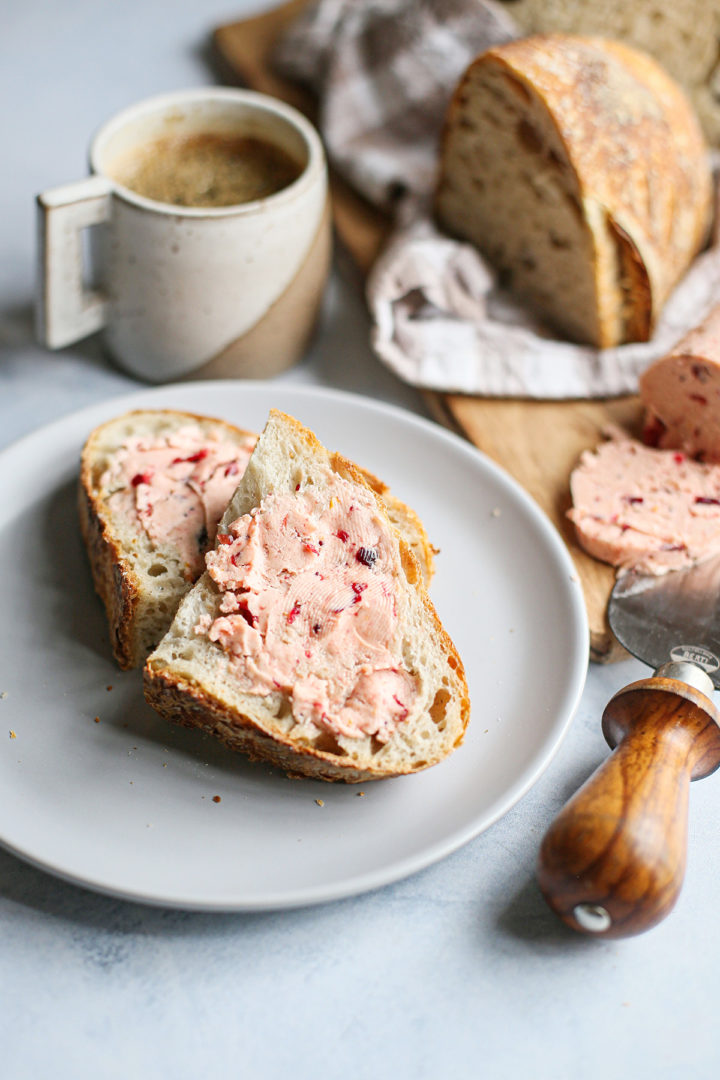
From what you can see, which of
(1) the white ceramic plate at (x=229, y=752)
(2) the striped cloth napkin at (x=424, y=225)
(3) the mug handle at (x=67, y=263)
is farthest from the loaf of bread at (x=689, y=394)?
(3) the mug handle at (x=67, y=263)

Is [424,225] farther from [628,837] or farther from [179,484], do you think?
[628,837]

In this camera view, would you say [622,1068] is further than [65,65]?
No

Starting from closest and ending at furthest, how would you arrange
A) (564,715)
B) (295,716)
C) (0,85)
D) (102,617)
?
(295,716), (564,715), (102,617), (0,85)

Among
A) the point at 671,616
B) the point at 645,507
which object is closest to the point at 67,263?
the point at 645,507

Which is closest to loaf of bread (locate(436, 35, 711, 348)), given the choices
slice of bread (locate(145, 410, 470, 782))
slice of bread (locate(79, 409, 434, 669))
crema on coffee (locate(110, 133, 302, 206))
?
crema on coffee (locate(110, 133, 302, 206))

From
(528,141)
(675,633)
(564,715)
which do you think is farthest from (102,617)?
(528,141)

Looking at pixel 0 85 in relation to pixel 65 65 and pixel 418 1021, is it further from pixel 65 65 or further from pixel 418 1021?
pixel 418 1021
